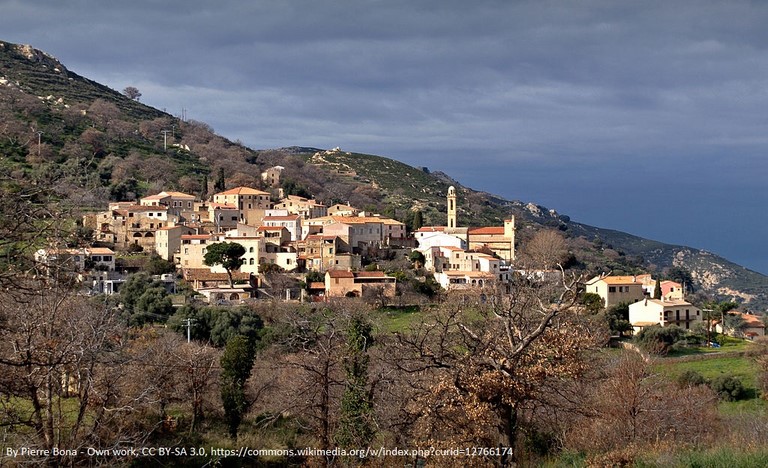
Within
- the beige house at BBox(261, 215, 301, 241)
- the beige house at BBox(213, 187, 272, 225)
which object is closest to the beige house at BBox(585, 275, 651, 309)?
the beige house at BBox(261, 215, 301, 241)

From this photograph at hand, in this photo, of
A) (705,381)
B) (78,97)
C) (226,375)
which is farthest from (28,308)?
(78,97)

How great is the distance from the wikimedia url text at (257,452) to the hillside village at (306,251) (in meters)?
27.9

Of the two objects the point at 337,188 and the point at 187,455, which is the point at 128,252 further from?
the point at 337,188

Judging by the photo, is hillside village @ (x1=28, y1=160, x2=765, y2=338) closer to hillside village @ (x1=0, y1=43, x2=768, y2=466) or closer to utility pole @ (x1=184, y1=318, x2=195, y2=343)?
hillside village @ (x1=0, y1=43, x2=768, y2=466)

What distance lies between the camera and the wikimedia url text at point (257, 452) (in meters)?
8.27

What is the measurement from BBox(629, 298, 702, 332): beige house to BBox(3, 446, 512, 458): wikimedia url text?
115 ft

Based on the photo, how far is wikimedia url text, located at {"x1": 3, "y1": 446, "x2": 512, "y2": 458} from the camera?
827cm

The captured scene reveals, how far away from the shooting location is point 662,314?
45.2 meters

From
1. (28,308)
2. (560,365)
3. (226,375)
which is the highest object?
(28,308)

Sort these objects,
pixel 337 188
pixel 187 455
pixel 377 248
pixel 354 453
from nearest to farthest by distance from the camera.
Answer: pixel 354 453
pixel 187 455
pixel 377 248
pixel 337 188

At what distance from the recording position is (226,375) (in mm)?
18312

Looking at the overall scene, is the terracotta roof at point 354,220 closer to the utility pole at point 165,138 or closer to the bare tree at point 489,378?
the utility pole at point 165,138

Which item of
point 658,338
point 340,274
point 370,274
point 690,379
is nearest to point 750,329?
A: point 658,338

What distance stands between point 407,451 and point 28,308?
16.7ft
